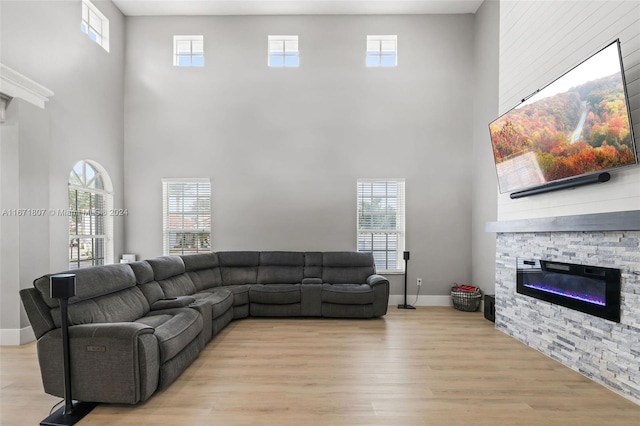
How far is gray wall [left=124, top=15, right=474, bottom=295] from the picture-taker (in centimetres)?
593

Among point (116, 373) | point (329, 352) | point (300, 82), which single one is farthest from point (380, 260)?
point (116, 373)

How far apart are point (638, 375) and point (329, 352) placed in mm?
2528

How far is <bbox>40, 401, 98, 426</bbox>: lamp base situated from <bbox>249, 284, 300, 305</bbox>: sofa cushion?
257 cm

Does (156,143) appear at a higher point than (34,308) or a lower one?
higher

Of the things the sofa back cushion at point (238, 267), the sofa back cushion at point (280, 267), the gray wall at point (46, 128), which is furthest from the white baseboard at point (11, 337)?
the sofa back cushion at point (280, 267)

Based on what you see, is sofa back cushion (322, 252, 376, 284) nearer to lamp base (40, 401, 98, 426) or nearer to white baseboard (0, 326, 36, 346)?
lamp base (40, 401, 98, 426)

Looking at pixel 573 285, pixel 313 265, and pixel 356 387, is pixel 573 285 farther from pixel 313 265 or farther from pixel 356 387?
pixel 313 265

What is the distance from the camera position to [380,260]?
237 inches

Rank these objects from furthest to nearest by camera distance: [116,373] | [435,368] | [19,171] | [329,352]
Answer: [19,171], [329,352], [435,368], [116,373]

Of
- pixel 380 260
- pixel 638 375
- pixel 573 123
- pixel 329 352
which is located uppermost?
pixel 573 123

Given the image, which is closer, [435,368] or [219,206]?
[435,368]

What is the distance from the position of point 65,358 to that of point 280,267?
3401mm

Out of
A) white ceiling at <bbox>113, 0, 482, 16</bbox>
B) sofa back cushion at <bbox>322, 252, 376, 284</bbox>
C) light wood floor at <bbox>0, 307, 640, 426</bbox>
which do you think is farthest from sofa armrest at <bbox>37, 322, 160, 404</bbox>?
white ceiling at <bbox>113, 0, 482, 16</bbox>

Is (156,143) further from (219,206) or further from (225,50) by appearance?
(225,50)
